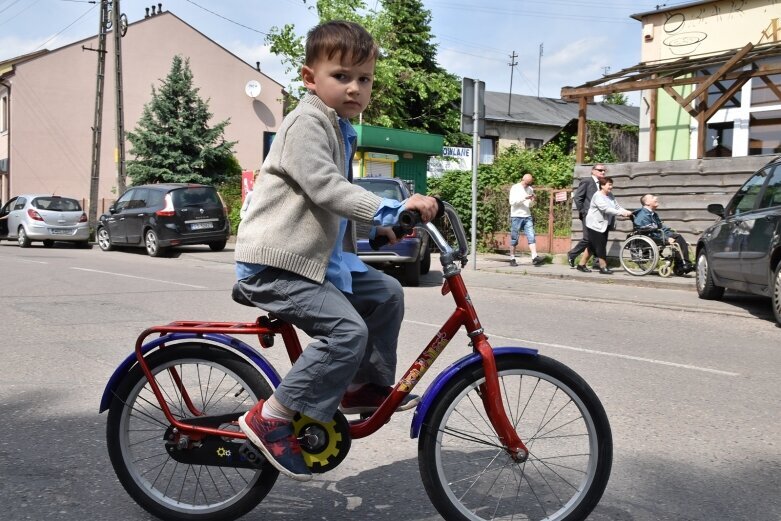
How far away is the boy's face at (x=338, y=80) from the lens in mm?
2850

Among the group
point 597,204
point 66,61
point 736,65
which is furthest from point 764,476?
point 66,61

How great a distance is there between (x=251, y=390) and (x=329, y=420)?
349 millimetres

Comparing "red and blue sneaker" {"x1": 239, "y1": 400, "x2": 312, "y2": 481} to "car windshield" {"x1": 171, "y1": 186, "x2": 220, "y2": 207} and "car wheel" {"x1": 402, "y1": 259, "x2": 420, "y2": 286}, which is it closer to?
"car wheel" {"x1": 402, "y1": 259, "x2": 420, "y2": 286}

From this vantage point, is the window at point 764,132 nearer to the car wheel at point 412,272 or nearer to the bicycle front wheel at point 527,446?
the car wheel at point 412,272

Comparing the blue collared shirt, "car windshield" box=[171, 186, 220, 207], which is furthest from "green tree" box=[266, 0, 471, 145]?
the blue collared shirt

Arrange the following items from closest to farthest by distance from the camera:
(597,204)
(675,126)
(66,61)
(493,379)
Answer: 1. (493,379)
2. (597,204)
3. (675,126)
4. (66,61)

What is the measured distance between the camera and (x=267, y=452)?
9.49 ft

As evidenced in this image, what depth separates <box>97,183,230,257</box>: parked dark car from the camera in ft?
62.9

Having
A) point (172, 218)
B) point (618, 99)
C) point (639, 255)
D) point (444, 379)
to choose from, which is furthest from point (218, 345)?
point (618, 99)

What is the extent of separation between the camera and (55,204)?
23672mm

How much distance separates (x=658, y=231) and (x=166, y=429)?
1219 centimetres

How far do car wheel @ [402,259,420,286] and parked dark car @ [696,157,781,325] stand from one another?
4.16 meters

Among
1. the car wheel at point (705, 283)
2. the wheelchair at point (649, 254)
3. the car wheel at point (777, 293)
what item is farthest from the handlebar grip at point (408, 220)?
the wheelchair at point (649, 254)

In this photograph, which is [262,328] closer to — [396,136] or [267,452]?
[267,452]
